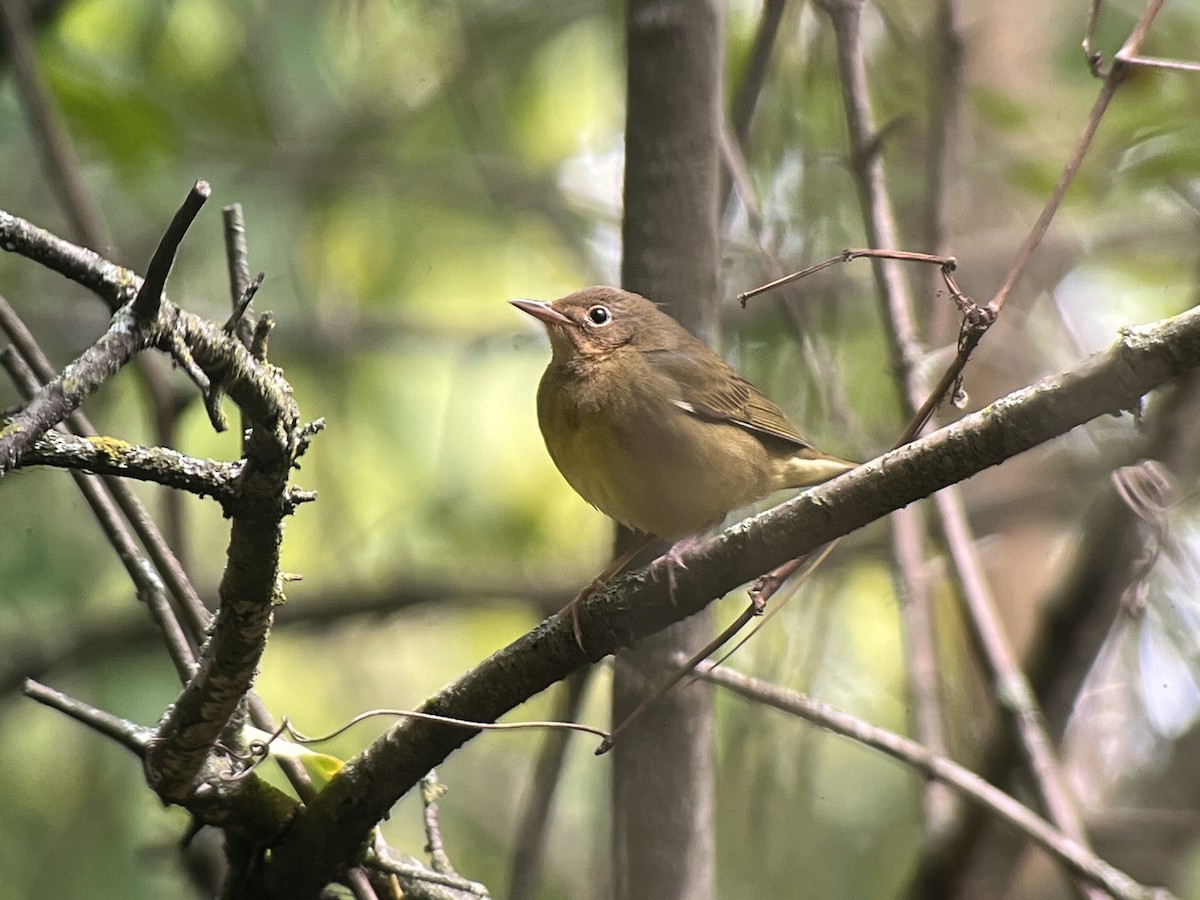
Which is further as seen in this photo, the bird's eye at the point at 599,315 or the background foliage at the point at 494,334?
the background foliage at the point at 494,334

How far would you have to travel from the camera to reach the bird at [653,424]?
11.1 feet

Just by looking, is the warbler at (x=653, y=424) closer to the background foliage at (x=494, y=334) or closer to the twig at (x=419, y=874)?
the background foliage at (x=494, y=334)

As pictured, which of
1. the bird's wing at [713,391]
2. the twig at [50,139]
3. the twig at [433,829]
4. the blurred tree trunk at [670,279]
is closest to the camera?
the twig at [433,829]

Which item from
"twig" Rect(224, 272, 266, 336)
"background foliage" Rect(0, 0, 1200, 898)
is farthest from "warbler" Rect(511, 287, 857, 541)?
"twig" Rect(224, 272, 266, 336)

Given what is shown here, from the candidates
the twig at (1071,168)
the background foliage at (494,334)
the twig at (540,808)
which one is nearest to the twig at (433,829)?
the twig at (540,808)

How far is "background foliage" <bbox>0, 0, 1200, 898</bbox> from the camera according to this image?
14.8 ft

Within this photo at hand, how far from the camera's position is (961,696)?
6.13 metres

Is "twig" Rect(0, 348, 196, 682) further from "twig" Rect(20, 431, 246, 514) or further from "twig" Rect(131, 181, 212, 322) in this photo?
"twig" Rect(131, 181, 212, 322)

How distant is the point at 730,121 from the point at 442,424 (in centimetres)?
276

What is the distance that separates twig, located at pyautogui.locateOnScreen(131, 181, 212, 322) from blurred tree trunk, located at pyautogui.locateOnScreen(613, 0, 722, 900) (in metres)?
1.74

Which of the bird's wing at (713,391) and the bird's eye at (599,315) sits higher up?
the bird's eye at (599,315)

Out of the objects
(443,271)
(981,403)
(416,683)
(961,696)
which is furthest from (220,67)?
(961,696)

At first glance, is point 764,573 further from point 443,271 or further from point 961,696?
point 443,271

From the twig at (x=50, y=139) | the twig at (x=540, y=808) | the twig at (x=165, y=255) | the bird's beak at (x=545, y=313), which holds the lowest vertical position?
the twig at (x=165, y=255)
